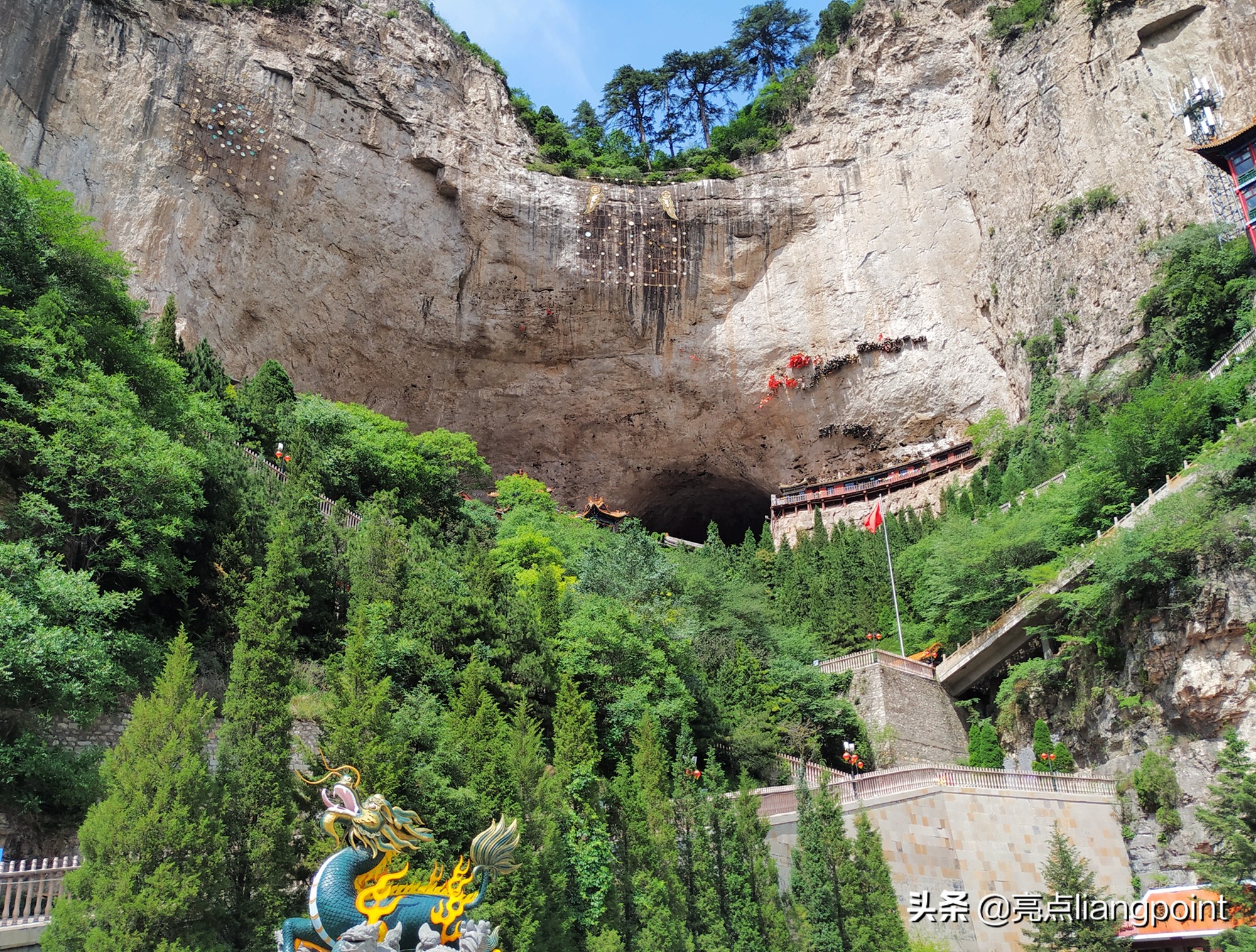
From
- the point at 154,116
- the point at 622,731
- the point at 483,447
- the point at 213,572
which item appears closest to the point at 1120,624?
the point at 622,731

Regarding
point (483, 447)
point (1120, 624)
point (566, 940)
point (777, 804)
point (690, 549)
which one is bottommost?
point (566, 940)

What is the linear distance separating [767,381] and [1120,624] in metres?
22.4

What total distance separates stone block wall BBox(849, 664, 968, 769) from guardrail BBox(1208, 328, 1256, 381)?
11.3 m

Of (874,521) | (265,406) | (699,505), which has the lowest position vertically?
(874,521)

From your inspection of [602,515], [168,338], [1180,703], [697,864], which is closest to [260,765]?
[697,864]

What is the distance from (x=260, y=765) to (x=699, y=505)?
121 feet

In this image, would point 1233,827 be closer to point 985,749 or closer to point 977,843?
point 977,843

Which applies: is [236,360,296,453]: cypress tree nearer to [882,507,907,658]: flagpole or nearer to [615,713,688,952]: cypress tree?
[615,713,688,952]: cypress tree

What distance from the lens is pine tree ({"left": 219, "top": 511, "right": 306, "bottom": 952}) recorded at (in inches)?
432

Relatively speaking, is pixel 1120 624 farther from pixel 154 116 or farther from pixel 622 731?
pixel 154 116

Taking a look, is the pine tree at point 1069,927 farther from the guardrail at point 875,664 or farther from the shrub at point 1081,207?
the shrub at point 1081,207

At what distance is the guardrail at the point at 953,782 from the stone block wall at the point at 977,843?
13 cm

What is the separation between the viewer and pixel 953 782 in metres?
18.8

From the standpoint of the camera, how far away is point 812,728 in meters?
22.1
